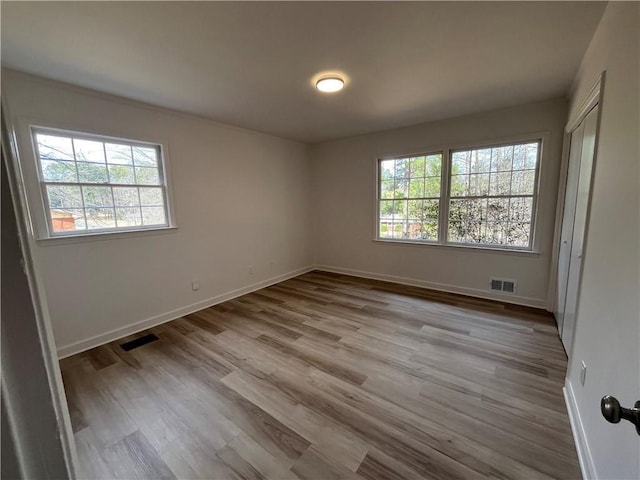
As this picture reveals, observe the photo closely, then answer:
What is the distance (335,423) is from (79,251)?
8.97ft

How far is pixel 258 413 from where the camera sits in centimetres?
186

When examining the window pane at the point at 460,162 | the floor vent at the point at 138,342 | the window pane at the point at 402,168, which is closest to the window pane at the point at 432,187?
the window pane at the point at 460,162

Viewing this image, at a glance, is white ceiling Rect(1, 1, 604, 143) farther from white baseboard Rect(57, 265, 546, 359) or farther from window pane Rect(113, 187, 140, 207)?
white baseboard Rect(57, 265, 546, 359)

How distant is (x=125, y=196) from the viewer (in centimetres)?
296

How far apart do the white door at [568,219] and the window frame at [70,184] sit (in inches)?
164

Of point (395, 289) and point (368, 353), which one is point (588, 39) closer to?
point (368, 353)

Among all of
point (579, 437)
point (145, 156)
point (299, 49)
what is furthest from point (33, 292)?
point (145, 156)

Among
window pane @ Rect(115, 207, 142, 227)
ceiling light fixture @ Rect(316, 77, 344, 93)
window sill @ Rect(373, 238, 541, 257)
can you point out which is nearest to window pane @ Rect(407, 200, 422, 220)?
window sill @ Rect(373, 238, 541, 257)

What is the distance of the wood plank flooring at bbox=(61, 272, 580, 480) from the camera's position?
5.03ft

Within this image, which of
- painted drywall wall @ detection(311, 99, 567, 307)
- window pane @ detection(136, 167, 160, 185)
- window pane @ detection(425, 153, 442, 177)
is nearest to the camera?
window pane @ detection(136, 167, 160, 185)

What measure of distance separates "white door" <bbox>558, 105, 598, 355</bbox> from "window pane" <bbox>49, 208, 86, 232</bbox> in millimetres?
4291

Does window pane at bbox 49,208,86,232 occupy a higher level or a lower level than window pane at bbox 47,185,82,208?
lower

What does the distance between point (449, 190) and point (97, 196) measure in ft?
13.9

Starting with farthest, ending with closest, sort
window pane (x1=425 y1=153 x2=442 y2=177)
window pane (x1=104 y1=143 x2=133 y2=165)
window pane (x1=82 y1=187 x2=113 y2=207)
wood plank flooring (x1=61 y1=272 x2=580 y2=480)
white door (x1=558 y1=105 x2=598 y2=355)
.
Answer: window pane (x1=425 y1=153 x2=442 y2=177) < window pane (x1=104 y1=143 x2=133 y2=165) < window pane (x1=82 y1=187 x2=113 y2=207) < white door (x1=558 y1=105 x2=598 y2=355) < wood plank flooring (x1=61 y1=272 x2=580 y2=480)
